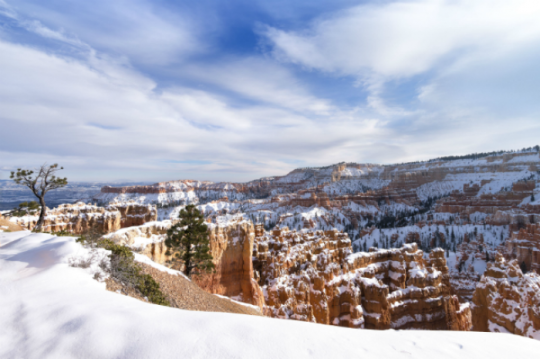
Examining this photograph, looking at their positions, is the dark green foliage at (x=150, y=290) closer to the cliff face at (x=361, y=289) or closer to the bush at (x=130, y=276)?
the bush at (x=130, y=276)

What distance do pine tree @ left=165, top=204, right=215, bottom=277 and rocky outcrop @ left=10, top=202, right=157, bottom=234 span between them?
16.4 m

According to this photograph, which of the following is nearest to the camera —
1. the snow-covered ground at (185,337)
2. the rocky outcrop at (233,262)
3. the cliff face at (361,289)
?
the snow-covered ground at (185,337)

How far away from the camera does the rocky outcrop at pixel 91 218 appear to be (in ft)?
101

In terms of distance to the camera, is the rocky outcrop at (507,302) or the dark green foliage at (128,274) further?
the rocky outcrop at (507,302)

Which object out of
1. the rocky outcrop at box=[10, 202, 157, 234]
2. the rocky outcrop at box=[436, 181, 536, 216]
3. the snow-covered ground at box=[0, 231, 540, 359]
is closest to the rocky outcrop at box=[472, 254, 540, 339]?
the snow-covered ground at box=[0, 231, 540, 359]

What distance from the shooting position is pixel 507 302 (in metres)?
22.3

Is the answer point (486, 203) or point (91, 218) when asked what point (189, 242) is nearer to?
point (91, 218)

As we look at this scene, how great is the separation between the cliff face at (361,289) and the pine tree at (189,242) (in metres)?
7.14

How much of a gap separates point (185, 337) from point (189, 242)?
13.8 m

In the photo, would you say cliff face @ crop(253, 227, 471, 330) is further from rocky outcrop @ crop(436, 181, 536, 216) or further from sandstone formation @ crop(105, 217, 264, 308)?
rocky outcrop @ crop(436, 181, 536, 216)

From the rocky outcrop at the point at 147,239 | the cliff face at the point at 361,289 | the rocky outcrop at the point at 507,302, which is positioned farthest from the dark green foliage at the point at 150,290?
the rocky outcrop at the point at 507,302

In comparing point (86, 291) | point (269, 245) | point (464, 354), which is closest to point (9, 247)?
point (86, 291)

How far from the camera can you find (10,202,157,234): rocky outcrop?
30.7 meters

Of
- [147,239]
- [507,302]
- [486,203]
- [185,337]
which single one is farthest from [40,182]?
[486,203]
